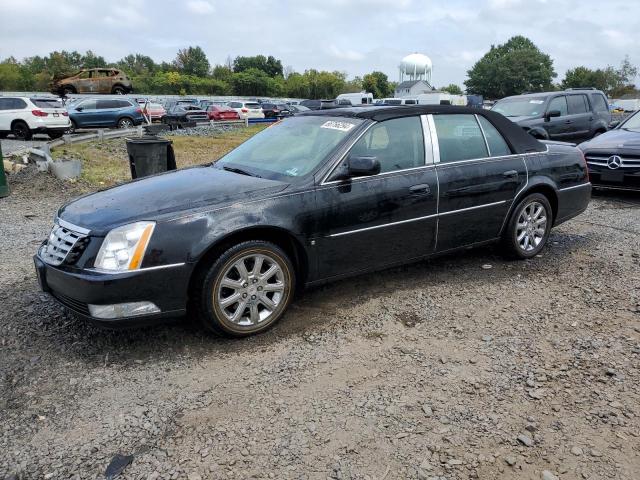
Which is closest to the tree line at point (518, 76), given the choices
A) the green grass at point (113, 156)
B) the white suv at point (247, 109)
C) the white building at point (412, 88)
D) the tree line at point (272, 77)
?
the tree line at point (272, 77)

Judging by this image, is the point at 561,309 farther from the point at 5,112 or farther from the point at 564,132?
the point at 5,112

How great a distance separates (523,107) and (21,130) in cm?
1696

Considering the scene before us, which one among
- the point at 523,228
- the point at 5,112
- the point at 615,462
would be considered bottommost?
the point at 615,462

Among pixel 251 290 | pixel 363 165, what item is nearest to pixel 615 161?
pixel 363 165

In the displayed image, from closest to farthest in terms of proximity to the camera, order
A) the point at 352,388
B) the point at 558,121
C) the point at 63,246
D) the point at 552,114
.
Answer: the point at 352,388 < the point at 63,246 < the point at 552,114 < the point at 558,121

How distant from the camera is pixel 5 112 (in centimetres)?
1858

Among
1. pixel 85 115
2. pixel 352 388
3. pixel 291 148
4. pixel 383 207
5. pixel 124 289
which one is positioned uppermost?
pixel 85 115

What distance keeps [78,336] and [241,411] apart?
1.54m

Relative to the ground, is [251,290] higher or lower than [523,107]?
lower

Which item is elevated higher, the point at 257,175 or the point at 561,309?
the point at 257,175

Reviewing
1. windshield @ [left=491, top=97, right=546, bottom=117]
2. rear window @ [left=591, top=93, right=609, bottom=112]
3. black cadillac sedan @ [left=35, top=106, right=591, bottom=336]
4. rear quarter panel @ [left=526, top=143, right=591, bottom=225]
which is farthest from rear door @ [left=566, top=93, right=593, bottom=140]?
black cadillac sedan @ [left=35, top=106, right=591, bottom=336]

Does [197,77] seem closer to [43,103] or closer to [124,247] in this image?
[43,103]

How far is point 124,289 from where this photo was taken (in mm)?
3227

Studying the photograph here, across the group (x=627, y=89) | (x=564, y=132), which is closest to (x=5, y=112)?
(x=564, y=132)
